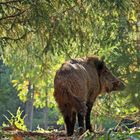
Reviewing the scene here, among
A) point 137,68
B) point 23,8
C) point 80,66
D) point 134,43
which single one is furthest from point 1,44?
point 134,43

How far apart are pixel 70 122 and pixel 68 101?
1.88ft

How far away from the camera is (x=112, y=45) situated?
1024 cm

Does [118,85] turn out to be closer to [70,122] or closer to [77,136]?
[70,122]

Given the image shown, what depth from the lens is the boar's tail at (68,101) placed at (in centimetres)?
644

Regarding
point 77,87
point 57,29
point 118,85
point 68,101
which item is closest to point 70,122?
point 68,101

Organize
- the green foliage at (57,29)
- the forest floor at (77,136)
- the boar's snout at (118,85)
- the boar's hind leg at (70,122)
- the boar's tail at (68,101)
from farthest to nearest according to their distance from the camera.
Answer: the boar's snout at (118,85), the green foliage at (57,29), the boar's hind leg at (70,122), the boar's tail at (68,101), the forest floor at (77,136)

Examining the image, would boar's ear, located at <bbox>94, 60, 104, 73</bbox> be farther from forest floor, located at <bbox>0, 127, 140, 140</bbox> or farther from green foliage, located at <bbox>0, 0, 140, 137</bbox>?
forest floor, located at <bbox>0, 127, 140, 140</bbox>

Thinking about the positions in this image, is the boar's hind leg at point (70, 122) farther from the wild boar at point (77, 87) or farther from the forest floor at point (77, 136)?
the forest floor at point (77, 136)

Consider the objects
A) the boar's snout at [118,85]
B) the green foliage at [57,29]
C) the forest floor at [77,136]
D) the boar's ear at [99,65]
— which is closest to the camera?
the forest floor at [77,136]

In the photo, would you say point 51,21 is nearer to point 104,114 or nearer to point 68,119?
point 68,119

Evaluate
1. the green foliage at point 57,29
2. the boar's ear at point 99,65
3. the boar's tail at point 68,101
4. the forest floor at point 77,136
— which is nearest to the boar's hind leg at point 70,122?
the forest floor at point 77,136

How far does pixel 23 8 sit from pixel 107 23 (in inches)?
58.7

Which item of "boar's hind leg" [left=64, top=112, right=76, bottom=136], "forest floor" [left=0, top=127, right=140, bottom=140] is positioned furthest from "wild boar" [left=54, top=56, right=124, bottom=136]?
"forest floor" [left=0, top=127, right=140, bottom=140]

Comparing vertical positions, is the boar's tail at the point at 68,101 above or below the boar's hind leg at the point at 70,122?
above
